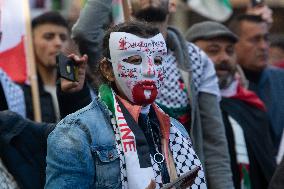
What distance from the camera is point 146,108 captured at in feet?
14.5

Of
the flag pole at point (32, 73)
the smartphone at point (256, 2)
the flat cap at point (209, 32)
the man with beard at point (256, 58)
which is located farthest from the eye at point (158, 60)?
the smartphone at point (256, 2)

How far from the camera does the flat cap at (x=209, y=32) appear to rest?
6727mm

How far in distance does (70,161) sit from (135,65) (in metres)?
0.59

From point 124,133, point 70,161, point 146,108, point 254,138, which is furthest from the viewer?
point 254,138

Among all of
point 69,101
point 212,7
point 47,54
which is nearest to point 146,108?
point 69,101

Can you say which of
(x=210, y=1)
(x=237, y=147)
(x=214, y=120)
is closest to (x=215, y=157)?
(x=214, y=120)

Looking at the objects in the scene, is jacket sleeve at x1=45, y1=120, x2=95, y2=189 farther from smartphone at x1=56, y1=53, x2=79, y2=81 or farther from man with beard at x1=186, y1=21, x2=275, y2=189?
man with beard at x1=186, y1=21, x2=275, y2=189

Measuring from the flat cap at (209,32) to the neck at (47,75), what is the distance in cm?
108

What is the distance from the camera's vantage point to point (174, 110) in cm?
566

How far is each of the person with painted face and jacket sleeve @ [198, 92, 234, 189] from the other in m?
1.25

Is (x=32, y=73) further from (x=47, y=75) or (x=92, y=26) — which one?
(x=92, y=26)

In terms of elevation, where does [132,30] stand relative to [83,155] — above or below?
above

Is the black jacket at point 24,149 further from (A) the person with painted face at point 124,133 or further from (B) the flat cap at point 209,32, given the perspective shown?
(B) the flat cap at point 209,32

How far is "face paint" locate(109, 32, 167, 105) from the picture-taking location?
4410 millimetres
